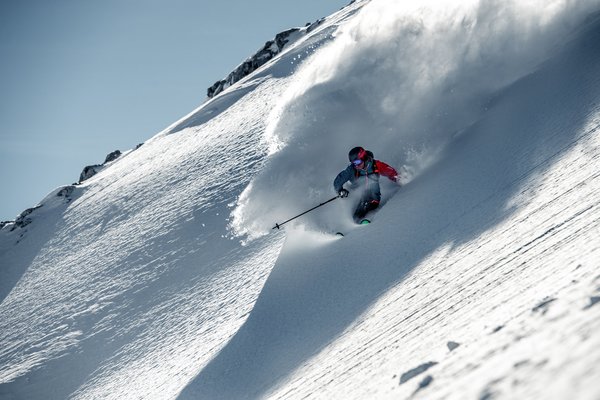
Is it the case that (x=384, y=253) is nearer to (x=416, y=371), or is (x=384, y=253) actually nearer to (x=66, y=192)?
(x=416, y=371)

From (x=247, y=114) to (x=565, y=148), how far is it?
16141mm

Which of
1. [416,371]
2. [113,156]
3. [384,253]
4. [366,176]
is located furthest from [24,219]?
[416,371]

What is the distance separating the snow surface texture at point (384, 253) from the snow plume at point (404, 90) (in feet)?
0.15

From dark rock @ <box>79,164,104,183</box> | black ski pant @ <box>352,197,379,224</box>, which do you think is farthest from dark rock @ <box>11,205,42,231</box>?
Result: black ski pant @ <box>352,197,379,224</box>

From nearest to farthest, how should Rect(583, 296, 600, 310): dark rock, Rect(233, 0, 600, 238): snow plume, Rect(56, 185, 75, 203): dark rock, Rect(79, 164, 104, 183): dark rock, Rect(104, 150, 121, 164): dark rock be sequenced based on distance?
Rect(583, 296, 600, 310): dark rock, Rect(233, 0, 600, 238): snow plume, Rect(56, 185, 75, 203): dark rock, Rect(79, 164, 104, 183): dark rock, Rect(104, 150, 121, 164): dark rock

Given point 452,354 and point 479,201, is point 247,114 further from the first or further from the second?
point 452,354

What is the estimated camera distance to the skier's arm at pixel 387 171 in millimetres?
8453

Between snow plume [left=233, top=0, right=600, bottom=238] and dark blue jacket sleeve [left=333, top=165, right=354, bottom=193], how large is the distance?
0.51 metres

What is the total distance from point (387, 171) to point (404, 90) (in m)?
2.54

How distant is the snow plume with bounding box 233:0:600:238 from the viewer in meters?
9.28

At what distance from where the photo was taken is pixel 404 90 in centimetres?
1019

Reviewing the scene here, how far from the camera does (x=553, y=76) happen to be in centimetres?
838

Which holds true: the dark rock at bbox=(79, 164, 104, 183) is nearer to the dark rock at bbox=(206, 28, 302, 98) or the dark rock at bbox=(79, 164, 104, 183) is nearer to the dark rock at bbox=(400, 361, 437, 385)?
the dark rock at bbox=(206, 28, 302, 98)

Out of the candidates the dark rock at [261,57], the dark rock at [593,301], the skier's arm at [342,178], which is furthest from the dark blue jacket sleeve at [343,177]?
the dark rock at [261,57]
